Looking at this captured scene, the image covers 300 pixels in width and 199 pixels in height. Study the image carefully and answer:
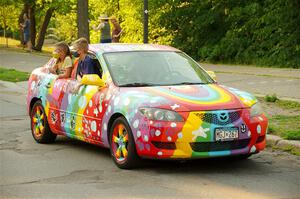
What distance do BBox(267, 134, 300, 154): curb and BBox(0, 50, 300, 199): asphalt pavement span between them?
16 cm

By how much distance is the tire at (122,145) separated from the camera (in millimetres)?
7832

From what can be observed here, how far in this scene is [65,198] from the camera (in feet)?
21.8

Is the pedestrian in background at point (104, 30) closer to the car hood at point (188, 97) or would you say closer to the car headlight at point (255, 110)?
the car hood at point (188, 97)

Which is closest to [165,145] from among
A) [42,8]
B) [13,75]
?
[13,75]

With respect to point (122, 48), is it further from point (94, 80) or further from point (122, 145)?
point (122, 145)

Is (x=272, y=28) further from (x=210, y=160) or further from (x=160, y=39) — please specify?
(x=210, y=160)

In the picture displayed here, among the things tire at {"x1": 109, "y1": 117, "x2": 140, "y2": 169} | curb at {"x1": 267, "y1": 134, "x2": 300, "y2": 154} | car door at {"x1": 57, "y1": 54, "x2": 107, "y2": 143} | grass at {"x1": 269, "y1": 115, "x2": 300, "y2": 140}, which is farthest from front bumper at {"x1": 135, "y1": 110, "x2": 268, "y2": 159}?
grass at {"x1": 269, "y1": 115, "x2": 300, "y2": 140}

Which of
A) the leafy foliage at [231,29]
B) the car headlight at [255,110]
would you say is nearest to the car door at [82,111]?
the car headlight at [255,110]

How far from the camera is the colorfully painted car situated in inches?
297

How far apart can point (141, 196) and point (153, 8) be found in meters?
20.2

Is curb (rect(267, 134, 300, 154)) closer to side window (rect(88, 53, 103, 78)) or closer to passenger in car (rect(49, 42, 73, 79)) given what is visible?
side window (rect(88, 53, 103, 78))

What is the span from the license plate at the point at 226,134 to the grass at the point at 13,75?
41.2 ft

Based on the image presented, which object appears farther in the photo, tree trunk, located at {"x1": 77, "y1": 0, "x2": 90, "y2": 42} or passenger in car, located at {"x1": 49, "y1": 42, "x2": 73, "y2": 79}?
tree trunk, located at {"x1": 77, "y1": 0, "x2": 90, "y2": 42}

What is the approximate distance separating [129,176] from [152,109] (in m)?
0.77
